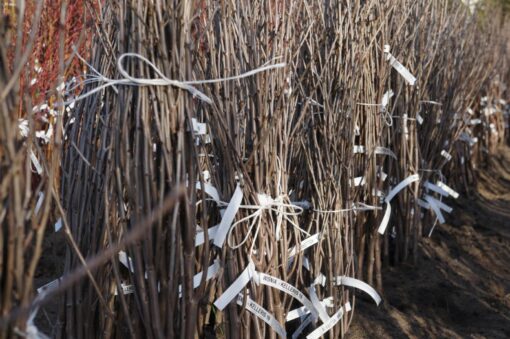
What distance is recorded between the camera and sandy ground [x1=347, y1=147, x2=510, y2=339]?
126 inches

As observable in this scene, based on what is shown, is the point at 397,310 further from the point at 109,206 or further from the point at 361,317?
the point at 109,206

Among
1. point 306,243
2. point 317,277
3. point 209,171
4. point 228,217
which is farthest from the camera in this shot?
point 317,277

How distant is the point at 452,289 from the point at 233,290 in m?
1.96

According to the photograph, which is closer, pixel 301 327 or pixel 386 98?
pixel 301 327

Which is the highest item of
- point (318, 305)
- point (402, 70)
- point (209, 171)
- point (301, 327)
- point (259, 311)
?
point (402, 70)

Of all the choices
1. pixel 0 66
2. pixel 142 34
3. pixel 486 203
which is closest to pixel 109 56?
pixel 142 34

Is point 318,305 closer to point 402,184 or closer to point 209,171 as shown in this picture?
point 209,171

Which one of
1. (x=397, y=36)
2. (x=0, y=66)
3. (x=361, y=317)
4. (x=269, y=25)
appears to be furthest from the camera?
(x=397, y=36)

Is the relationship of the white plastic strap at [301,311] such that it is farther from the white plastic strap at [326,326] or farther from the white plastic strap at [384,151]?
the white plastic strap at [384,151]

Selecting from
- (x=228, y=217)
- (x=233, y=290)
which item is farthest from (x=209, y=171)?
(x=233, y=290)

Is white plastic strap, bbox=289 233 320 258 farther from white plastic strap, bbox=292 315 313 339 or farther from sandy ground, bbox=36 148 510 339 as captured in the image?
sandy ground, bbox=36 148 510 339

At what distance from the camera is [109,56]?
2078 mm

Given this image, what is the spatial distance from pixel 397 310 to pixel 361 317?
0.28 meters

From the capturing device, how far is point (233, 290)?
217 cm
